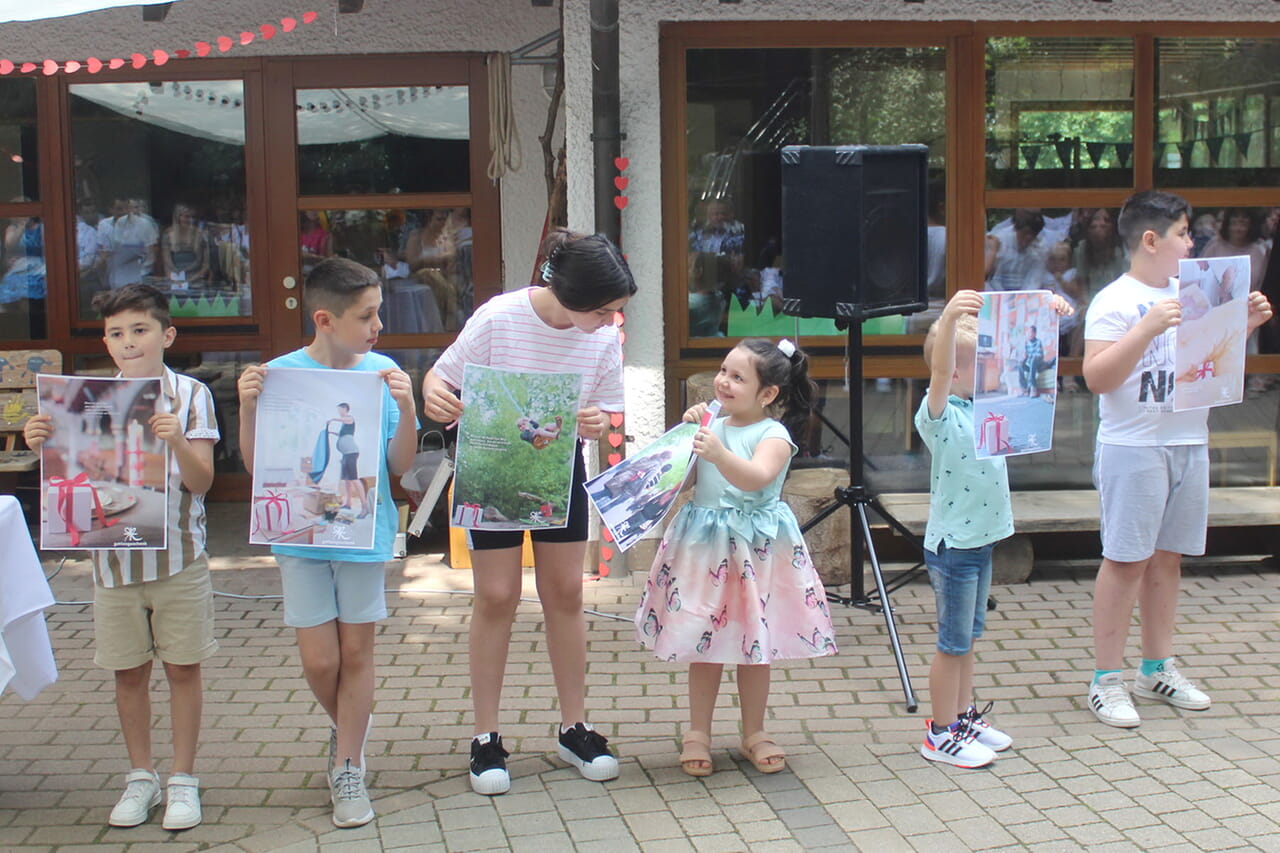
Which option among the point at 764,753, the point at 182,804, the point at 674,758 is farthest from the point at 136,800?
the point at 764,753

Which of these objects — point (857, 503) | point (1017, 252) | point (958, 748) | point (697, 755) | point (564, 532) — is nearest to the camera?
point (564, 532)

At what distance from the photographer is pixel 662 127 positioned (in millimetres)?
6664

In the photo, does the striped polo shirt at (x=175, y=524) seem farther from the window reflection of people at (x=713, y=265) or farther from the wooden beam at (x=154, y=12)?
the wooden beam at (x=154, y=12)

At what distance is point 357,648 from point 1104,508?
2558 millimetres

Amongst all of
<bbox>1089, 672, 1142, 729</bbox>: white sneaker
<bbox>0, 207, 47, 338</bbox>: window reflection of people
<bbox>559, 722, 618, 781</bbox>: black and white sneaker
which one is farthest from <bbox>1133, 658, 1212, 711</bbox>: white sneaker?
<bbox>0, 207, 47, 338</bbox>: window reflection of people

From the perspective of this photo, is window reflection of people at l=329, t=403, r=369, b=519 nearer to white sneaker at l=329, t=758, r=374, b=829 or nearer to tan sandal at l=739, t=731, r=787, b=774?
white sneaker at l=329, t=758, r=374, b=829

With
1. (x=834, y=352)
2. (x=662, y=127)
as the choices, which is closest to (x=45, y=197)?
(x=662, y=127)

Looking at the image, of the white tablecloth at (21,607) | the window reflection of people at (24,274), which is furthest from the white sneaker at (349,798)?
the window reflection of people at (24,274)

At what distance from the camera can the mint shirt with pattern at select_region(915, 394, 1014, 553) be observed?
13.5 ft

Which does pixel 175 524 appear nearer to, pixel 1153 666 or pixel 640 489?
pixel 640 489

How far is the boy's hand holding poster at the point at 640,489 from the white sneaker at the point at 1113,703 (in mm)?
1754

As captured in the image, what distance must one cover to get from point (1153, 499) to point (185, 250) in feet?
18.3

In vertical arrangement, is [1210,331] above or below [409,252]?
below

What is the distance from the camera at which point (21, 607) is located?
3.82m
